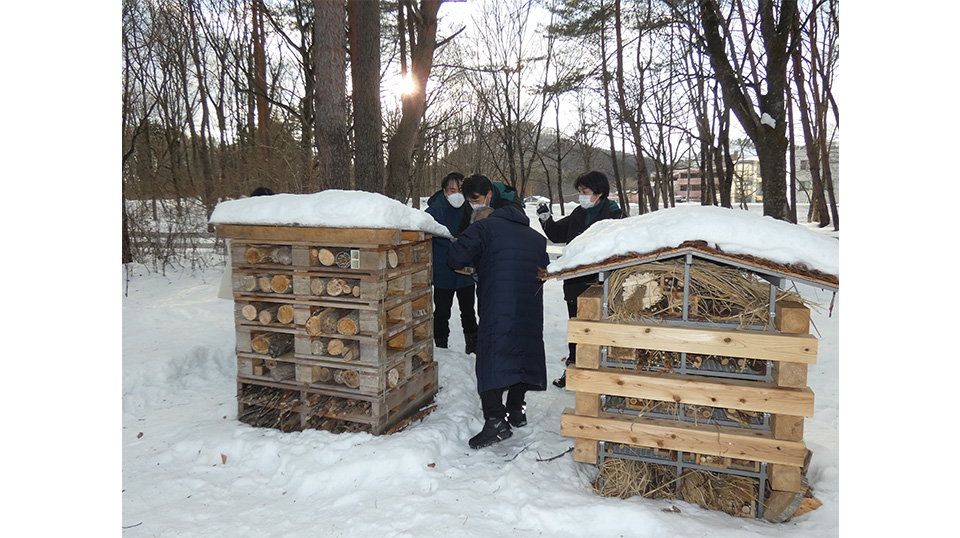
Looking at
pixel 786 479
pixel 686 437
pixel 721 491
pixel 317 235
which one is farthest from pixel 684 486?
pixel 317 235

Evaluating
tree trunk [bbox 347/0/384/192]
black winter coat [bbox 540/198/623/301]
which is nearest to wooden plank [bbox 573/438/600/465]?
black winter coat [bbox 540/198/623/301]

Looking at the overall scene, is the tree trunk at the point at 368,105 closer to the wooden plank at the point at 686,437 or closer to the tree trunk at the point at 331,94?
the tree trunk at the point at 331,94

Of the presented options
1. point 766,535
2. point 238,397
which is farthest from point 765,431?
point 238,397

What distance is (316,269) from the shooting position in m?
4.11

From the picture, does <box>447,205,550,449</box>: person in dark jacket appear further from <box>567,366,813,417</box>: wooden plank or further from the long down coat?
<box>567,366,813,417</box>: wooden plank

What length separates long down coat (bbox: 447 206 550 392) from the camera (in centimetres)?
412

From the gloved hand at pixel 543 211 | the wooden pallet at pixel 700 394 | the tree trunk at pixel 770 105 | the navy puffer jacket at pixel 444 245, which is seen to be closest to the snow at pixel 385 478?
the wooden pallet at pixel 700 394

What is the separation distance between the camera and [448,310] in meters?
6.30

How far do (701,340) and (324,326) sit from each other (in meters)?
2.78

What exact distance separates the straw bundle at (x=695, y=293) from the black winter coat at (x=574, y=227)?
174 cm

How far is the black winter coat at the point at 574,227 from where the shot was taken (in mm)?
5375

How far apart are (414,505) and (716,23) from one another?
9.86 m

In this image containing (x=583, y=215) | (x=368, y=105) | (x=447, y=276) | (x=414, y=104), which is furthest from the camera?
(x=414, y=104)

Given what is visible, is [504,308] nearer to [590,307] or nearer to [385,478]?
[590,307]
